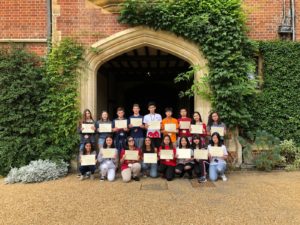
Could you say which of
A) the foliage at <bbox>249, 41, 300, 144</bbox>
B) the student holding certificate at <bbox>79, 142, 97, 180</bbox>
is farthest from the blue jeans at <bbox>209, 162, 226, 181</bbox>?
the student holding certificate at <bbox>79, 142, 97, 180</bbox>

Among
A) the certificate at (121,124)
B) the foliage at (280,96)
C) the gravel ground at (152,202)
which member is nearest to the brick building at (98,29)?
the foliage at (280,96)

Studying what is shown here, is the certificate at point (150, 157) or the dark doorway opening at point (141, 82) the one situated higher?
the dark doorway opening at point (141, 82)

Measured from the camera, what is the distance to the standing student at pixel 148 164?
743 centimetres

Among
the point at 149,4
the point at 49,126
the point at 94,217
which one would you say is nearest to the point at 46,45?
the point at 49,126

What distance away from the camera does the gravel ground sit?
4.66 metres

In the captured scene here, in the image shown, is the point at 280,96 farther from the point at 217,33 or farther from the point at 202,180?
the point at 202,180

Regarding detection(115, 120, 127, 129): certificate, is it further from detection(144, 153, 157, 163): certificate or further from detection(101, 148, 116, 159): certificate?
detection(144, 153, 157, 163): certificate

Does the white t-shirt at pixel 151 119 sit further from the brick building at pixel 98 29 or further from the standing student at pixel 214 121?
the brick building at pixel 98 29

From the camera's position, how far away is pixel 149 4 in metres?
8.34

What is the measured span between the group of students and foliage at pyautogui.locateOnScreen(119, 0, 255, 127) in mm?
721

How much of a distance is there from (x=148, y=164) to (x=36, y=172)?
8.27 feet

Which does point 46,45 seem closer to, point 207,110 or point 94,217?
point 207,110

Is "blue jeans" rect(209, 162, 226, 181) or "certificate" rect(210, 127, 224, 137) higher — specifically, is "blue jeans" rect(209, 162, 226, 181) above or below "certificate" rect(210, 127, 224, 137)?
below

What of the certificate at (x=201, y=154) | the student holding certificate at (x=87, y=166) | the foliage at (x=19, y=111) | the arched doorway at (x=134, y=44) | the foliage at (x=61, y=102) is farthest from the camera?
the arched doorway at (x=134, y=44)
